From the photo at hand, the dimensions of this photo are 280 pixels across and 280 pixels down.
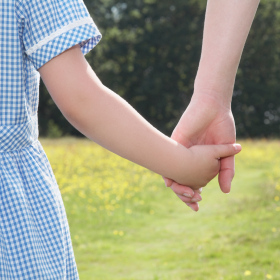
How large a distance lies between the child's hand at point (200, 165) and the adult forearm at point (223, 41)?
22 cm

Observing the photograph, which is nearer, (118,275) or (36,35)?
(36,35)

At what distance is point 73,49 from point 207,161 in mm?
453

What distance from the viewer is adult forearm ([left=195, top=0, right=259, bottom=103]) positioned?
4.82ft

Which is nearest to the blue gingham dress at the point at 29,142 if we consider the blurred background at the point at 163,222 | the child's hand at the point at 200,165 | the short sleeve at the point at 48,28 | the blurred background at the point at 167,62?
the short sleeve at the point at 48,28

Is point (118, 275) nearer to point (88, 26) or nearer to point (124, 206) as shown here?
point (124, 206)

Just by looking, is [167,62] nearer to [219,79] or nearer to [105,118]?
[219,79]

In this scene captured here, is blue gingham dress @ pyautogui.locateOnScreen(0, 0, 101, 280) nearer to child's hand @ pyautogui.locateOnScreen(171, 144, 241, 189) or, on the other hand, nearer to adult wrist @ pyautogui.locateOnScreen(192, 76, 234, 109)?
child's hand @ pyautogui.locateOnScreen(171, 144, 241, 189)

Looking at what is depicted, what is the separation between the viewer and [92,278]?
12.0 ft

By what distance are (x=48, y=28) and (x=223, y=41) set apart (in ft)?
2.07

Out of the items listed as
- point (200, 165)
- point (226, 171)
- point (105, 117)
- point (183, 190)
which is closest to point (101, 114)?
point (105, 117)

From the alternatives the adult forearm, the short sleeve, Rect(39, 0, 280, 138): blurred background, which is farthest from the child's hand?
Rect(39, 0, 280, 138): blurred background

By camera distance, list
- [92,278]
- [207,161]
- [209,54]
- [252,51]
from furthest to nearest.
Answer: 1. [252,51]
2. [92,278]
3. [209,54]
4. [207,161]

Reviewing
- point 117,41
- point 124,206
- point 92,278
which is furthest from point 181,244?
point 117,41

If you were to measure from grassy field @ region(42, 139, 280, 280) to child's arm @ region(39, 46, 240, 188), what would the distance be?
237cm
